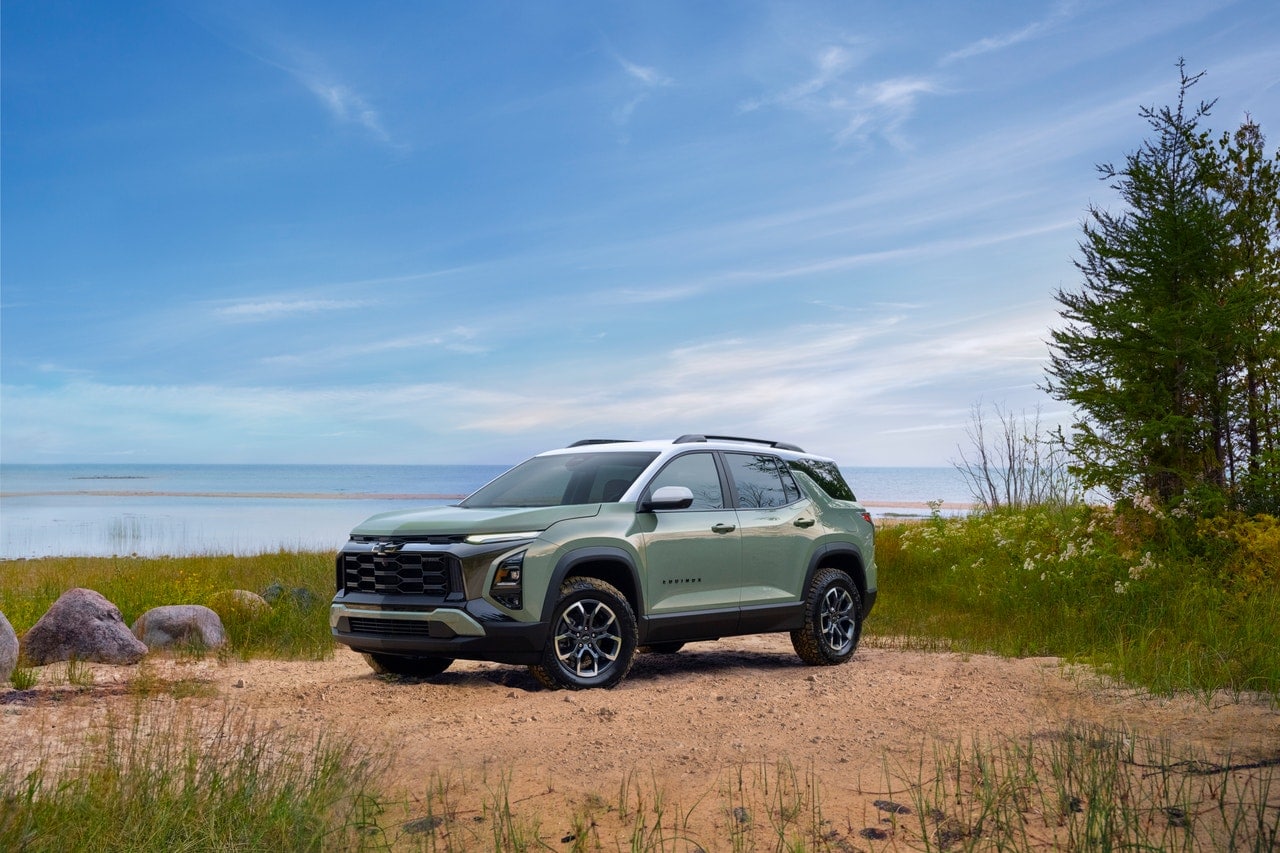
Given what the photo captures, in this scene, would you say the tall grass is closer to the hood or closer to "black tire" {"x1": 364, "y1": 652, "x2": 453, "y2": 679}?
the hood

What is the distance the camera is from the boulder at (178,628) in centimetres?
1201

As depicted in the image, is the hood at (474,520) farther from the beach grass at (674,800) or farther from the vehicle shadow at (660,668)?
the beach grass at (674,800)

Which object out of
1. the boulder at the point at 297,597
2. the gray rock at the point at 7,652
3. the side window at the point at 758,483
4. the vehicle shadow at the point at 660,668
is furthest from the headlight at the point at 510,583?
the boulder at the point at 297,597

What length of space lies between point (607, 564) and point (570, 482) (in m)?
1.07

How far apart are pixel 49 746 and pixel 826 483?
7.28 m

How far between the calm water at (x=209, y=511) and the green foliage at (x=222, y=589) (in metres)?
2.88

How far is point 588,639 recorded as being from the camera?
898 centimetres

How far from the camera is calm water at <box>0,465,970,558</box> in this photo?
27.9 metres

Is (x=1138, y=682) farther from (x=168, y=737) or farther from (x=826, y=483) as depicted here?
(x=168, y=737)

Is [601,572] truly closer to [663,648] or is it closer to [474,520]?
[474,520]

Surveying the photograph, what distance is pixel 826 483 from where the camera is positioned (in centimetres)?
1146

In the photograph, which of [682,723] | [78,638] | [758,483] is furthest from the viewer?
[78,638]

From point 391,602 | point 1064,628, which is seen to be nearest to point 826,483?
point 1064,628

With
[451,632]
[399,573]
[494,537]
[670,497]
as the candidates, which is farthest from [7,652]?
[670,497]
